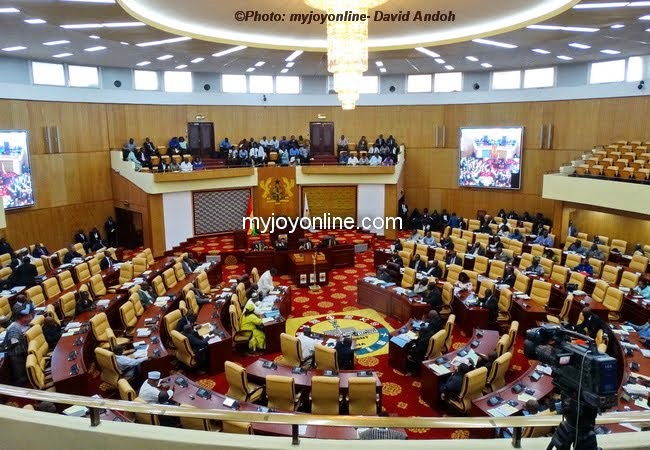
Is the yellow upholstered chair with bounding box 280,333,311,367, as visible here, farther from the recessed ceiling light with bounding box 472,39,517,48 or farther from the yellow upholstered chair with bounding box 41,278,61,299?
the recessed ceiling light with bounding box 472,39,517,48

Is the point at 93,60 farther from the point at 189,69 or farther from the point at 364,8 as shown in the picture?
the point at 364,8

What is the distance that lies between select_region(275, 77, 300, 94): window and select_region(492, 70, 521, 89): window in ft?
27.5

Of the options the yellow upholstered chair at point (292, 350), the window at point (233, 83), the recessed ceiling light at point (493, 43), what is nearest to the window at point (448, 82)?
the recessed ceiling light at point (493, 43)

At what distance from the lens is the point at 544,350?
8.54 feet

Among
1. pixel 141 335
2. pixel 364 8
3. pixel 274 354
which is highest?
pixel 364 8

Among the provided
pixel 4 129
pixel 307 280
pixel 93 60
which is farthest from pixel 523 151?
pixel 4 129

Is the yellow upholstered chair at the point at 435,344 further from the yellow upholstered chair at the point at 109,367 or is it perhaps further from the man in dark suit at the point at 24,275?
the man in dark suit at the point at 24,275

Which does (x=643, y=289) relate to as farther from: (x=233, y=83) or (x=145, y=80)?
(x=145, y=80)

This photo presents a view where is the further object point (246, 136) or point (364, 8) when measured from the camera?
point (246, 136)

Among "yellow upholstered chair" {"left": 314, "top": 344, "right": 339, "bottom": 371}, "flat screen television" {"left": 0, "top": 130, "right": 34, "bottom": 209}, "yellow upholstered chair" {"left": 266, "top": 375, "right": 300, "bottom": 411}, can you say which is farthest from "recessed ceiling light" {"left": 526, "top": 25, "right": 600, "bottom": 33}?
"flat screen television" {"left": 0, "top": 130, "right": 34, "bottom": 209}

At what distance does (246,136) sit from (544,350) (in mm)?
20010

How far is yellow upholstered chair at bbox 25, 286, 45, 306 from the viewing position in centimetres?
1023

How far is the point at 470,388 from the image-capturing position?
6.75m

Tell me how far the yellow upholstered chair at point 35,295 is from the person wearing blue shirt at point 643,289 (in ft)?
40.5
